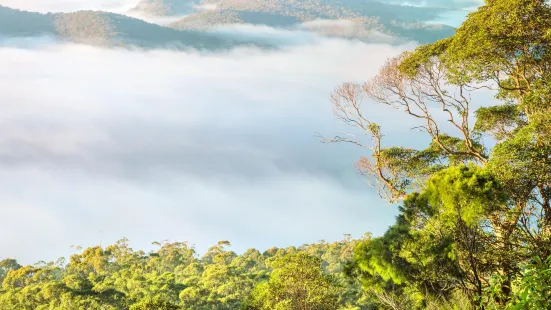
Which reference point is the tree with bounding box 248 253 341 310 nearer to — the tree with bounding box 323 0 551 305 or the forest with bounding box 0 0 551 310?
the forest with bounding box 0 0 551 310

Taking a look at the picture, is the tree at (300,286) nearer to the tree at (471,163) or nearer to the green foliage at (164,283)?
the green foliage at (164,283)

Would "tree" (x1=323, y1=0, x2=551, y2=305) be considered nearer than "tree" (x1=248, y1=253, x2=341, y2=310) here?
Yes

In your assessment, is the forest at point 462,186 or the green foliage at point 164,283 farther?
the green foliage at point 164,283

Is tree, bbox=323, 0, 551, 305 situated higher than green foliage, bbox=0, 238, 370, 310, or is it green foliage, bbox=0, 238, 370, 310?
tree, bbox=323, 0, 551, 305

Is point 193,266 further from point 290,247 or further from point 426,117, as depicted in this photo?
point 426,117

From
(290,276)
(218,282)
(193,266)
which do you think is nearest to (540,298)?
(290,276)

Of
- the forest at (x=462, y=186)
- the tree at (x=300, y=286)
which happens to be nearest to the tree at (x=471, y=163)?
the forest at (x=462, y=186)

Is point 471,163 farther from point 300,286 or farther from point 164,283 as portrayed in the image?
point 164,283

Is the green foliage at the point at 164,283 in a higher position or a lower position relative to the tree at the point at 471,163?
lower

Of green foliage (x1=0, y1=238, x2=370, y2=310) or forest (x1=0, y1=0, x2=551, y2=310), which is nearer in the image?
forest (x1=0, y1=0, x2=551, y2=310)

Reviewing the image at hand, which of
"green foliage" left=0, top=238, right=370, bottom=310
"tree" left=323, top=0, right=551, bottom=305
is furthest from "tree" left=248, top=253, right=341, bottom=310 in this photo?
"tree" left=323, top=0, right=551, bottom=305

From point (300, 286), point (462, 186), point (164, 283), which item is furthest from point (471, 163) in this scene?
point (164, 283)

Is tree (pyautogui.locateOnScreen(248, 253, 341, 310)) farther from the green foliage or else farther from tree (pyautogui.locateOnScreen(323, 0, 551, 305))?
tree (pyautogui.locateOnScreen(323, 0, 551, 305))

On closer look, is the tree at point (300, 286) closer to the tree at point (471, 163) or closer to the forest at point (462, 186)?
the forest at point (462, 186)
